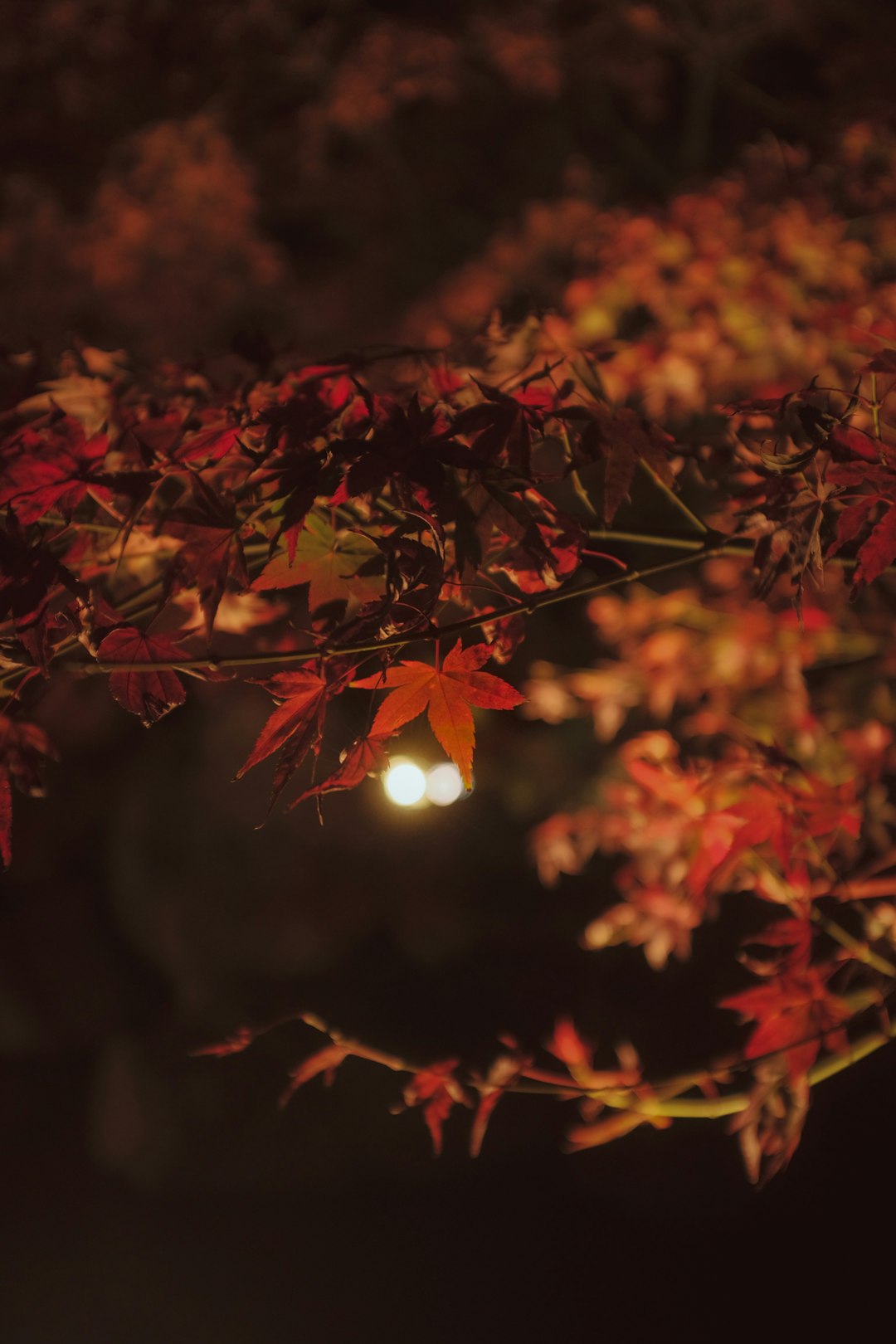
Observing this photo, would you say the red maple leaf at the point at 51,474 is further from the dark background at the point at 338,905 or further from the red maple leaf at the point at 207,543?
the dark background at the point at 338,905

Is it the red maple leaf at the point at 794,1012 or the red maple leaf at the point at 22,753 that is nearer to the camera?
the red maple leaf at the point at 22,753

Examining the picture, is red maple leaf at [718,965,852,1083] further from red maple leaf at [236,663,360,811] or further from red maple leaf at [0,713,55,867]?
red maple leaf at [0,713,55,867]

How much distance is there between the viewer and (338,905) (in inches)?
221

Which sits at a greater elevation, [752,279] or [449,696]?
[449,696]

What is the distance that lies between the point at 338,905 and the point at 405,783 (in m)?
3.06

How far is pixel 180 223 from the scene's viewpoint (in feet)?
24.1

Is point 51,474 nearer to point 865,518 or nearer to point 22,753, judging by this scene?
point 22,753

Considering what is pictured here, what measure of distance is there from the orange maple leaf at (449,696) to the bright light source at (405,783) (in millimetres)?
1415

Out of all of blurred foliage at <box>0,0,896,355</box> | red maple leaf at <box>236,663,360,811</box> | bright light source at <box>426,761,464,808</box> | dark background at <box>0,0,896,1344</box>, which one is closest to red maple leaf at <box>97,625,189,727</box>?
red maple leaf at <box>236,663,360,811</box>

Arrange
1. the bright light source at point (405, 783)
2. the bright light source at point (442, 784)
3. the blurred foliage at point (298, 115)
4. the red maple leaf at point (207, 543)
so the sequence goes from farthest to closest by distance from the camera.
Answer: the blurred foliage at point (298, 115), the bright light source at point (442, 784), the bright light source at point (405, 783), the red maple leaf at point (207, 543)

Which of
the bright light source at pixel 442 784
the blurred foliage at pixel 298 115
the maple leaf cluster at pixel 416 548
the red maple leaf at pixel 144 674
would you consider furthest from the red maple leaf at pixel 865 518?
the blurred foliage at pixel 298 115

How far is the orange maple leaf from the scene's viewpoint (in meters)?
1.28

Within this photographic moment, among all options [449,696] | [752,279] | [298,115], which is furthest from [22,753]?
[298,115]

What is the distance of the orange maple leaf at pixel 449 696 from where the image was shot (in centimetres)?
128
